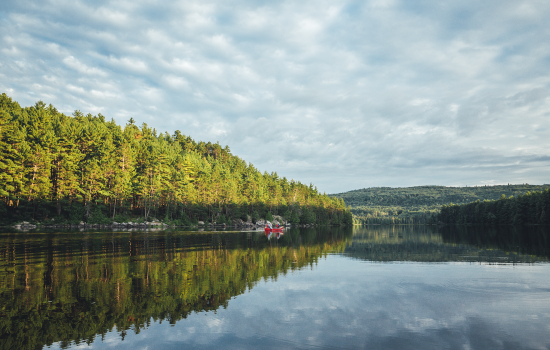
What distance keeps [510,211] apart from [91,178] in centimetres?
17202

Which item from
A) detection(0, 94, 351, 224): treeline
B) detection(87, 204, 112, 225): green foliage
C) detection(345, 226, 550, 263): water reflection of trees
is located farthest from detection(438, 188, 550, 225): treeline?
detection(87, 204, 112, 225): green foliage

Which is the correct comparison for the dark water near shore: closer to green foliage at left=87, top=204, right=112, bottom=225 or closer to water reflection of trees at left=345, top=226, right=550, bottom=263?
water reflection of trees at left=345, top=226, right=550, bottom=263

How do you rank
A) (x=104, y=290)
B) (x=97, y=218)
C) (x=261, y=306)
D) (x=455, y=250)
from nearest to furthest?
(x=261, y=306), (x=104, y=290), (x=455, y=250), (x=97, y=218)

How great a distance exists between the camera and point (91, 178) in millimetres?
68438

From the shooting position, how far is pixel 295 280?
698 inches

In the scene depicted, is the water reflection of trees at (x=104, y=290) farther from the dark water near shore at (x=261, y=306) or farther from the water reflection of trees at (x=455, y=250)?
the water reflection of trees at (x=455, y=250)

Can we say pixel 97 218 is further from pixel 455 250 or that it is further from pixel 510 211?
pixel 510 211

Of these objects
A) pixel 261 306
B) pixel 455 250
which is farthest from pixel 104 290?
pixel 455 250

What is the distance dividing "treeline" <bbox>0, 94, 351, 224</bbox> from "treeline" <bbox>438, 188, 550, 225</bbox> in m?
119

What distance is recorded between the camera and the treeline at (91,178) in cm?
5928

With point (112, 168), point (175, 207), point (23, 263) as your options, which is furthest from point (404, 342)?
point (175, 207)

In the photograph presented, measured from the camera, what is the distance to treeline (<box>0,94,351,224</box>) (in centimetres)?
5928

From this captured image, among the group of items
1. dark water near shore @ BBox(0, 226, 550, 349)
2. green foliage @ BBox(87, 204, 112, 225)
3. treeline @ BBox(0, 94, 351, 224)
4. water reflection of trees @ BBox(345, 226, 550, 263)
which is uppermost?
treeline @ BBox(0, 94, 351, 224)

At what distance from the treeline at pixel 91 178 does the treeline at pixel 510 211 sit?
119 metres
